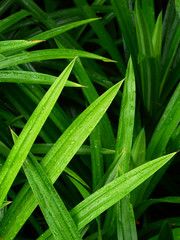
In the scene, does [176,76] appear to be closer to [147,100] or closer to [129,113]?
[147,100]

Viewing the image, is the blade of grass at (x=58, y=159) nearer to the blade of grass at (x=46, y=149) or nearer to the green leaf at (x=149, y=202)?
the blade of grass at (x=46, y=149)

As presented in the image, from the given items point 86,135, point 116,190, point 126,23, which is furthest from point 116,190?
point 126,23

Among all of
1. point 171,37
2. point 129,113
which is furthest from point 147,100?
point 129,113

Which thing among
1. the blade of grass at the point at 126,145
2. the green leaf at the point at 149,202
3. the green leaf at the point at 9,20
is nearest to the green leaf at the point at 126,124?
the blade of grass at the point at 126,145

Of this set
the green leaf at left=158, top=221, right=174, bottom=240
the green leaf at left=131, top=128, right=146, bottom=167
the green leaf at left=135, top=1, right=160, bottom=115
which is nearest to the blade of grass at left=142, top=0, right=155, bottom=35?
the green leaf at left=135, top=1, right=160, bottom=115

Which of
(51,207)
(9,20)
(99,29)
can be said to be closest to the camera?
(51,207)

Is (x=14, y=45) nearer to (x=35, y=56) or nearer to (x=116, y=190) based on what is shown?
(x=35, y=56)
